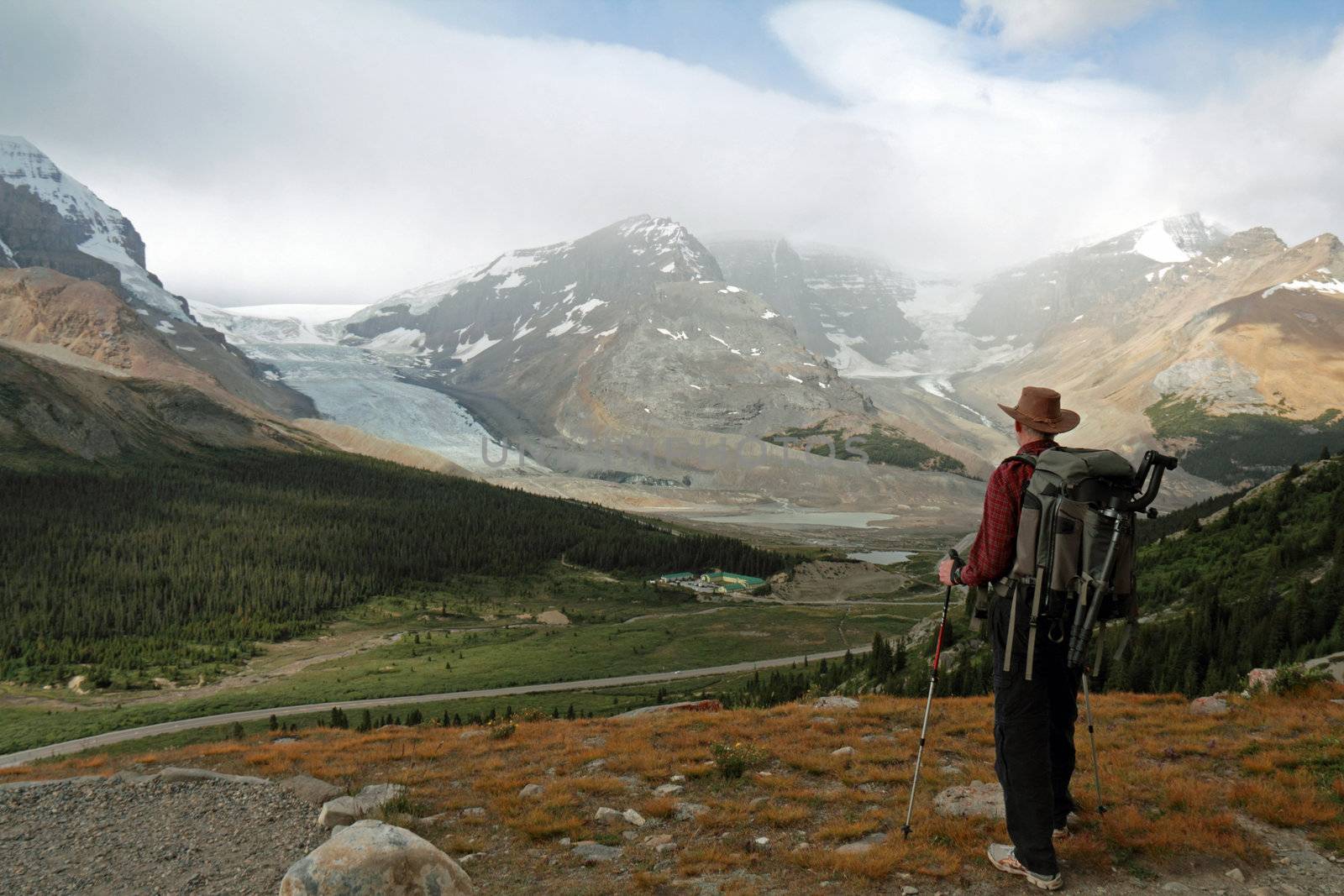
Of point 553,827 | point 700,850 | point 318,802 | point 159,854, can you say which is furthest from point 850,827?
point 159,854

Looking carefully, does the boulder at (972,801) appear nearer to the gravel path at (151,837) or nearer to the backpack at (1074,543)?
the backpack at (1074,543)

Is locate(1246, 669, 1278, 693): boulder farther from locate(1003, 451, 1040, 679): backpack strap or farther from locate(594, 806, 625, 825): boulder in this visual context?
locate(594, 806, 625, 825): boulder

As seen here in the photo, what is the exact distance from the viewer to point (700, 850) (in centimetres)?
936

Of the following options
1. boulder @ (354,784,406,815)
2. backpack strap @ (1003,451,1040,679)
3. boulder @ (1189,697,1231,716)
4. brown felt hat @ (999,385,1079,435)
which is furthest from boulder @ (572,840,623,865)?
boulder @ (1189,697,1231,716)

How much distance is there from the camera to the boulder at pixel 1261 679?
15062mm

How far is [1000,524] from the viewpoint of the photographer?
7.61 metres

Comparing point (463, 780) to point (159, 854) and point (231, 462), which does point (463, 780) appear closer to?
point (159, 854)

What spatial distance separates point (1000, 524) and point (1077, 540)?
2.26 feet

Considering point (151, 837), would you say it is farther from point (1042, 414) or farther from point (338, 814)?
point (1042, 414)

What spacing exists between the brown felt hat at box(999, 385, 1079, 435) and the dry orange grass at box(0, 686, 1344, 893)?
4279 mm

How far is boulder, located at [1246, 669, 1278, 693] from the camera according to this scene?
15.1 m

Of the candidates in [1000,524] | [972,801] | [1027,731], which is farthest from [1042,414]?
[972,801]

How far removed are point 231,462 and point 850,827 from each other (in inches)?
7477

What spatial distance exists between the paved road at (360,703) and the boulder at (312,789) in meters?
32.8
